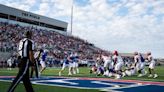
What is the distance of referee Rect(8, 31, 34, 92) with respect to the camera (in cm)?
959

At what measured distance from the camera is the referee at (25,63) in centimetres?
959

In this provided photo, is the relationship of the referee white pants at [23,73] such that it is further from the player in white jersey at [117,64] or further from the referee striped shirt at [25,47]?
the player in white jersey at [117,64]

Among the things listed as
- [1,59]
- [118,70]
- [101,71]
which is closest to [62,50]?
[1,59]

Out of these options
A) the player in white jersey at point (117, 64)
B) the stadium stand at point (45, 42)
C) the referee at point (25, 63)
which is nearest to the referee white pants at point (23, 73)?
the referee at point (25, 63)

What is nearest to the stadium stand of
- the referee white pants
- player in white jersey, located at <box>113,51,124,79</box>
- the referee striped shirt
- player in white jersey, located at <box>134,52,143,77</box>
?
player in white jersey, located at <box>134,52,143,77</box>

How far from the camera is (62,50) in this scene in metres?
54.3

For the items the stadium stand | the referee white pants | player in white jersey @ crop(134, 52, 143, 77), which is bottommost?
the referee white pants

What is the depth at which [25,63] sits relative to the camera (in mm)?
9664

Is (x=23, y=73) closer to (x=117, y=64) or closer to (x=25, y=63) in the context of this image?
(x=25, y=63)

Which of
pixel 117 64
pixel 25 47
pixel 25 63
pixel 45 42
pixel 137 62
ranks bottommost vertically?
pixel 25 63

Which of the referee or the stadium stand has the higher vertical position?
the stadium stand

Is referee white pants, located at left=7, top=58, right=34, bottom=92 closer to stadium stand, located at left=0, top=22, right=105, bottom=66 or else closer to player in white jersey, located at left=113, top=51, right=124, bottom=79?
player in white jersey, located at left=113, top=51, right=124, bottom=79

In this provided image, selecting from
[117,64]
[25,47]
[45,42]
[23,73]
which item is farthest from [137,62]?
[45,42]

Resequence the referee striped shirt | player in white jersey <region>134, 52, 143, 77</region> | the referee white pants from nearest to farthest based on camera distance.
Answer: the referee white pants
the referee striped shirt
player in white jersey <region>134, 52, 143, 77</region>
